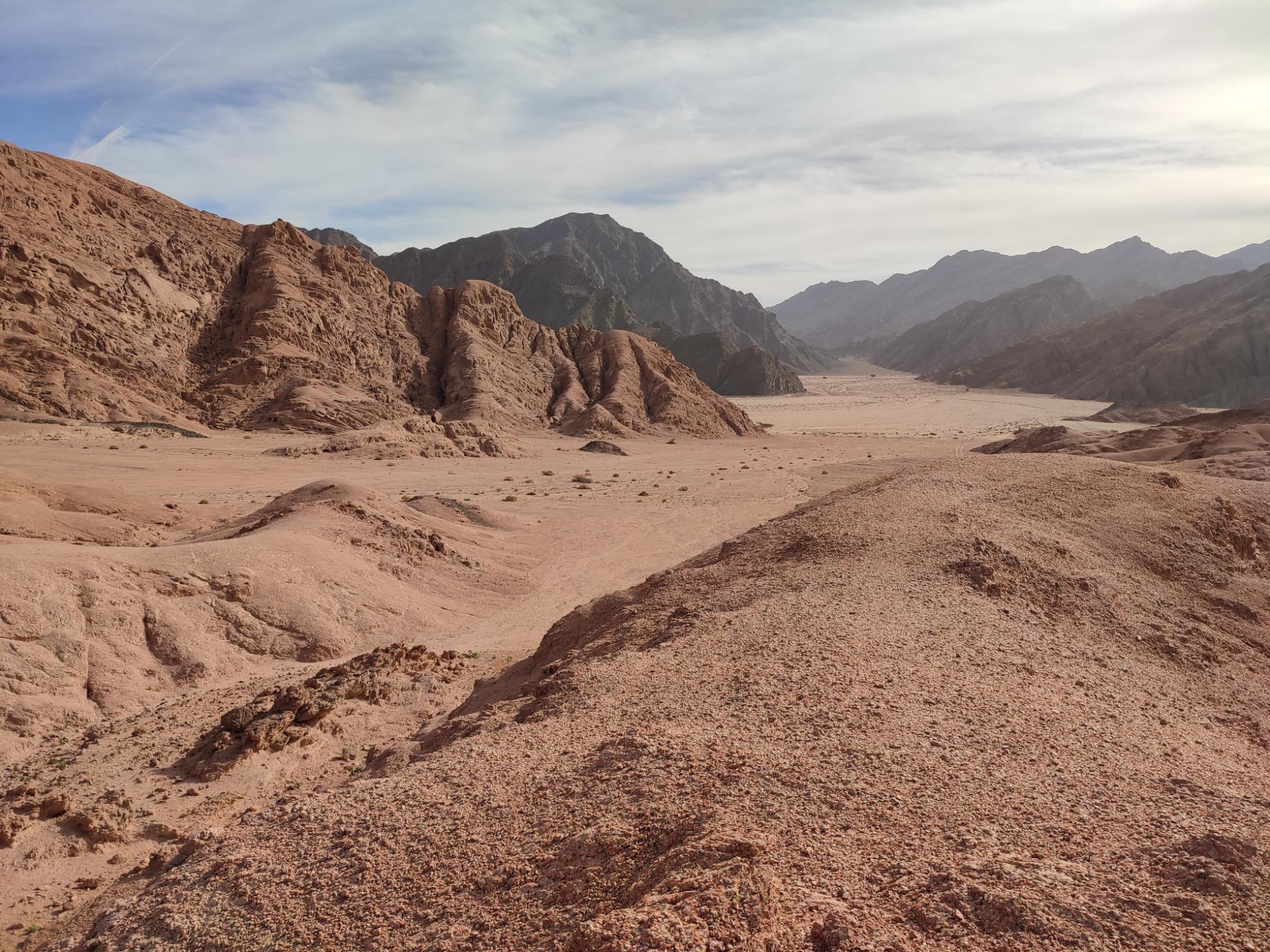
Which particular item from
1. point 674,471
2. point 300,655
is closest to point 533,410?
point 674,471

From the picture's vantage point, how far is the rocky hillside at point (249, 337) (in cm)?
3061

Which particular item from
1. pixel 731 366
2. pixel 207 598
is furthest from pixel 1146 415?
pixel 207 598

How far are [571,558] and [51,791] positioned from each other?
1035cm

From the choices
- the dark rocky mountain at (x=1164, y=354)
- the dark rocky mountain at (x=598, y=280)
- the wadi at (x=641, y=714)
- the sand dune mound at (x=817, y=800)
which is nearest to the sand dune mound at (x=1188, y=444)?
the wadi at (x=641, y=714)

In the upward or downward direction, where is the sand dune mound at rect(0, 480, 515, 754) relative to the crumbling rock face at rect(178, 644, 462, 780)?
upward

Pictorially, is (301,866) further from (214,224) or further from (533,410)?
(214,224)

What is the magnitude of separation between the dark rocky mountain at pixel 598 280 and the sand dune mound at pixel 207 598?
3486 inches

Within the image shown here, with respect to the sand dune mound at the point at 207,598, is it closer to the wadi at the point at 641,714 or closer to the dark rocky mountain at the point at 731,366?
the wadi at the point at 641,714

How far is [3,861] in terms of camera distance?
237 inches

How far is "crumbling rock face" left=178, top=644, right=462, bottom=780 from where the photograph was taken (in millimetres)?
7430

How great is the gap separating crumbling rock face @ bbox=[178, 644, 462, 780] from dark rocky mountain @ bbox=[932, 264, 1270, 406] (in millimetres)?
80541

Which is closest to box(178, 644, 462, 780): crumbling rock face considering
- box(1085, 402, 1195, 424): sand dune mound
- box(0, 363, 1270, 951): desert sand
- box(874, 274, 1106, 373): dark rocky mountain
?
box(0, 363, 1270, 951): desert sand

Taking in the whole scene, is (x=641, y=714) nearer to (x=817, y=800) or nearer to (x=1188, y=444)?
(x=817, y=800)

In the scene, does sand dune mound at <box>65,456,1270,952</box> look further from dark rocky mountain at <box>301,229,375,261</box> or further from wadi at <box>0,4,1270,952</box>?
dark rocky mountain at <box>301,229,375,261</box>
